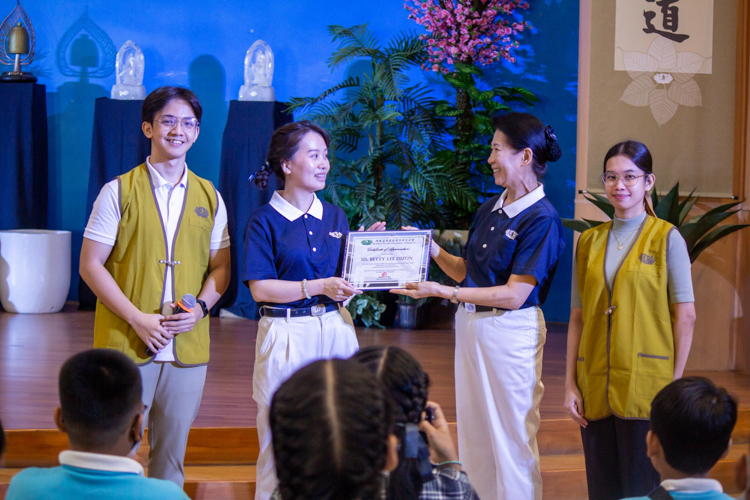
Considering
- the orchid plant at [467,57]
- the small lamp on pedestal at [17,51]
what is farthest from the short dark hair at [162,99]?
the small lamp on pedestal at [17,51]

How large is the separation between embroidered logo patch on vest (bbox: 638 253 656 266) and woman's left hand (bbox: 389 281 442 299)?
2.07 feet

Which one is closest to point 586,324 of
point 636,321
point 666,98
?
point 636,321

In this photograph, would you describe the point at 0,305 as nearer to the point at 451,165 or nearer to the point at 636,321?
the point at 451,165

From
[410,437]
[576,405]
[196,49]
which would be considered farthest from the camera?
[196,49]

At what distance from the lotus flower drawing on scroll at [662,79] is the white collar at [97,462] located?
3.59m

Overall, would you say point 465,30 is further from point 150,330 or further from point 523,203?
point 150,330

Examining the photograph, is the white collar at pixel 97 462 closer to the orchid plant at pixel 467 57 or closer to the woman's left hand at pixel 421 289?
the woman's left hand at pixel 421 289

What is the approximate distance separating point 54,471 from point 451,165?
4327 millimetres

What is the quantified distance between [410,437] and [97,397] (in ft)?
1.96

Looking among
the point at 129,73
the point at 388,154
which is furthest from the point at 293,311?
the point at 129,73

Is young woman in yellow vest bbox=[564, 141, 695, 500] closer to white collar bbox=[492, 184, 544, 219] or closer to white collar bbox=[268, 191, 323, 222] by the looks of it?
white collar bbox=[492, 184, 544, 219]

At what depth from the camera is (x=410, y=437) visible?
1.14m

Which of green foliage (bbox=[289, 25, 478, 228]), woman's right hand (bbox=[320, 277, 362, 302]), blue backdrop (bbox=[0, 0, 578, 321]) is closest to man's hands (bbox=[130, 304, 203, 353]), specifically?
woman's right hand (bbox=[320, 277, 362, 302])

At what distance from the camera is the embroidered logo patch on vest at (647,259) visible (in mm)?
1964
